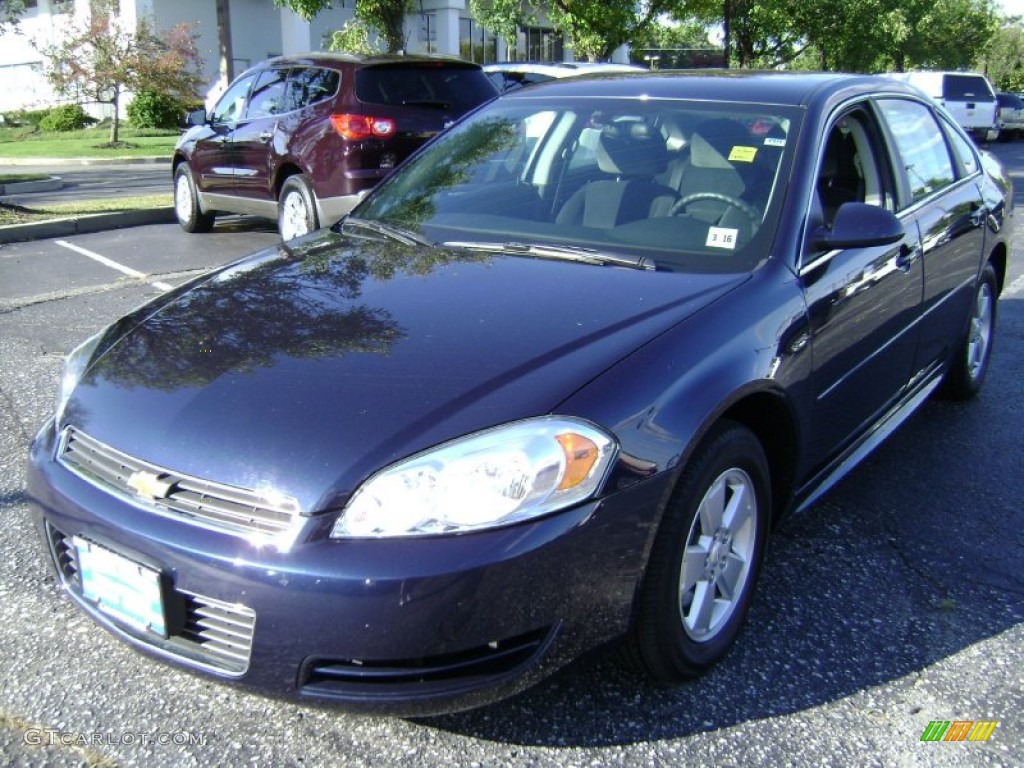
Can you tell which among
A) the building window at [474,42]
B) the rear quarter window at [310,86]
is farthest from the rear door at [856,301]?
the building window at [474,42]

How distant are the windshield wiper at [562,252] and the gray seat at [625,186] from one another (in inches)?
8.2

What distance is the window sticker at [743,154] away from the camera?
10.8ft

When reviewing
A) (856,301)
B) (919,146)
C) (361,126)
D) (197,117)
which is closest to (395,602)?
(856,301)

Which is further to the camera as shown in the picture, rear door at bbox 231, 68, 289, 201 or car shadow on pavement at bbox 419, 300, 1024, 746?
rear door at bbox 231, 68, 289, 201

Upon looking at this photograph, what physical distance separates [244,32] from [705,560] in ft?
108

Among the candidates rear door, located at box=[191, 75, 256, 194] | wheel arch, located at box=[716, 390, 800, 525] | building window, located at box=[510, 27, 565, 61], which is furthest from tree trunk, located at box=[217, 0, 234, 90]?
building window, located at box=[510, 27, 565, 61]

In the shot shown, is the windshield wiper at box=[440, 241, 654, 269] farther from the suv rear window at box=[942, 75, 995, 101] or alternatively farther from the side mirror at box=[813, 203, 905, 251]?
the suv rear window at box=[942, 75, 995, 101]

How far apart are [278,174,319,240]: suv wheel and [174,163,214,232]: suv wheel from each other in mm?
1592

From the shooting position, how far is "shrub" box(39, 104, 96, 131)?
28.7 m

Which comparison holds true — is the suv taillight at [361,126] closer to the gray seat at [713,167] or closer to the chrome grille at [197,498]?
the gray seat at [713,167]

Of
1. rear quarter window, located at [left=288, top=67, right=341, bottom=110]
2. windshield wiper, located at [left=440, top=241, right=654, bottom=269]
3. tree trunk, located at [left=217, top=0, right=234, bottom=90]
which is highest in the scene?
tree trunk, located at [left=217, top=0, right=234, bottom=90]

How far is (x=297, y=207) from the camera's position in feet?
28.0

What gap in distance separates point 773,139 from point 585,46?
1705cm

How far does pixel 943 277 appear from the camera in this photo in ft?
13.4
